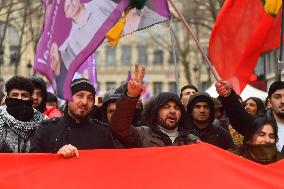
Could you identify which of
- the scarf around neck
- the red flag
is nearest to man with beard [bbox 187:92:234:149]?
the red flag

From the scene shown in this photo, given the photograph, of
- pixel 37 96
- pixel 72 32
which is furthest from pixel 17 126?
pixel 37 96

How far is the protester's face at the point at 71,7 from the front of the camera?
17.5ft

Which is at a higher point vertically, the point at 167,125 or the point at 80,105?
the point at 80,105

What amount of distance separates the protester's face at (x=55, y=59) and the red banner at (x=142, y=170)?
25.6 inches

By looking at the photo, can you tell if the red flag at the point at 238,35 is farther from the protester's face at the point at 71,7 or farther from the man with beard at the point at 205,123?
the protester's face at the point at 71,7

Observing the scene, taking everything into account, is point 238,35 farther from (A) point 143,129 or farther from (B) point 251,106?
(A) point 143,129

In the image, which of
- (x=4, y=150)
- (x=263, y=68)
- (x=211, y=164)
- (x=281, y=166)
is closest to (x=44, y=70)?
(x=4, y=150)

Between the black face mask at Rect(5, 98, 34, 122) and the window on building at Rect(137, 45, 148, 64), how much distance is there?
62647 millimetres

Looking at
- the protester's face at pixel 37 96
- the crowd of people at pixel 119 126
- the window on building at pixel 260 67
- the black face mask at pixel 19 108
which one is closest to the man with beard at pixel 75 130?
the crowd of people at pixel 119 126

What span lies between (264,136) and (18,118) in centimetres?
209

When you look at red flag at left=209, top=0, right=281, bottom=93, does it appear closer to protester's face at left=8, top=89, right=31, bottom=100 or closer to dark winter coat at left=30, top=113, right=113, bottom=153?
dark winter coat at left=30, top=113, right=113, bottom=153

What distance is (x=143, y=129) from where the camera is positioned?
5.95 metres

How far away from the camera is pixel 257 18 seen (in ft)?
25.2

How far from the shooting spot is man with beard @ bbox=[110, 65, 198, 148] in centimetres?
558
